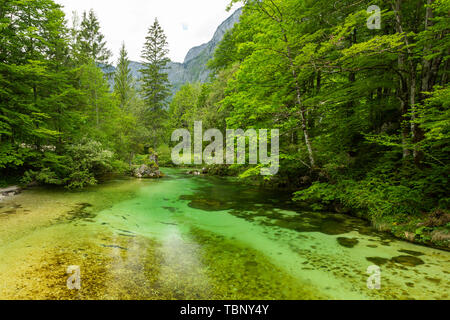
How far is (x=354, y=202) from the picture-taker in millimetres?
6715

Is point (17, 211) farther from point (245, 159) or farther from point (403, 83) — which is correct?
point (403, 83)

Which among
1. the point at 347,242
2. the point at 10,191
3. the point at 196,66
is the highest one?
the point at 196,66

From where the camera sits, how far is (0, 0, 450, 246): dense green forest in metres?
5.43

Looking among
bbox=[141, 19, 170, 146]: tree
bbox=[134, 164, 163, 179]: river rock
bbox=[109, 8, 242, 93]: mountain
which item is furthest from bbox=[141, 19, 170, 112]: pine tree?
bbox=[109, 8, 242, 93]: mountain

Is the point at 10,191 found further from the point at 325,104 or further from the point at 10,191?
the point at 325,104

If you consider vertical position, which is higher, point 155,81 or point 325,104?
point 155,81

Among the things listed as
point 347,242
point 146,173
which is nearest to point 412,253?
point 347,242

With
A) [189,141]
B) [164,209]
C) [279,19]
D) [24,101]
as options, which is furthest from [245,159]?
[189,141]

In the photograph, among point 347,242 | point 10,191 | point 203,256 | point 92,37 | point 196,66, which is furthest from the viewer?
point 196,66

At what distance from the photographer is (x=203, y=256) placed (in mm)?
4137

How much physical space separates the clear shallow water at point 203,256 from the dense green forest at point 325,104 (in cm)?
155

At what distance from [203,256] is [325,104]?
7104 mm
